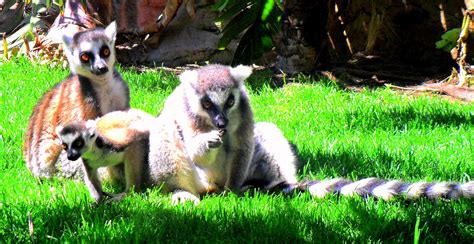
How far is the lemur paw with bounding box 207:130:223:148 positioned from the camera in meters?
3.83

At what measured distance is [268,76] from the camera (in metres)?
7.98

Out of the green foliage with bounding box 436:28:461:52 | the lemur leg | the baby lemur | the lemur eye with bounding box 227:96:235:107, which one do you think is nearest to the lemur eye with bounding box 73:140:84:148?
the baby lemur

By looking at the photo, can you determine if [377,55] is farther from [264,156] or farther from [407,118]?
[264,156]

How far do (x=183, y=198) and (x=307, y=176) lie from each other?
3.18 ft

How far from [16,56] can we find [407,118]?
532 cm

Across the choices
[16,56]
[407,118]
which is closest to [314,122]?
[407,118]

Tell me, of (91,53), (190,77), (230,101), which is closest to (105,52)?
(91,53)

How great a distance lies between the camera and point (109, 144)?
13.0ft

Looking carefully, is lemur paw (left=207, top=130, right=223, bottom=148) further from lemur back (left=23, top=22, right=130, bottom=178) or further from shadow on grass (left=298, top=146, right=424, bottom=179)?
lemur back (left=23, top=22, right=130, bottom=178)

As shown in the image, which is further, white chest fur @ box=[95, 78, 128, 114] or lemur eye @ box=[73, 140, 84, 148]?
white chest fur @ box=[95, 78, 128, 114]

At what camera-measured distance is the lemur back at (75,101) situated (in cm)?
459

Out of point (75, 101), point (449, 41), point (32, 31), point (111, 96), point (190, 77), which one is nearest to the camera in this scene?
point (190, 77)

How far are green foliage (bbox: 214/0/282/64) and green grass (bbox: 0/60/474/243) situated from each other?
444mm

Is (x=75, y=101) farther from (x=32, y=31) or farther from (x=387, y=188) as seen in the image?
(x=32, y=31)
